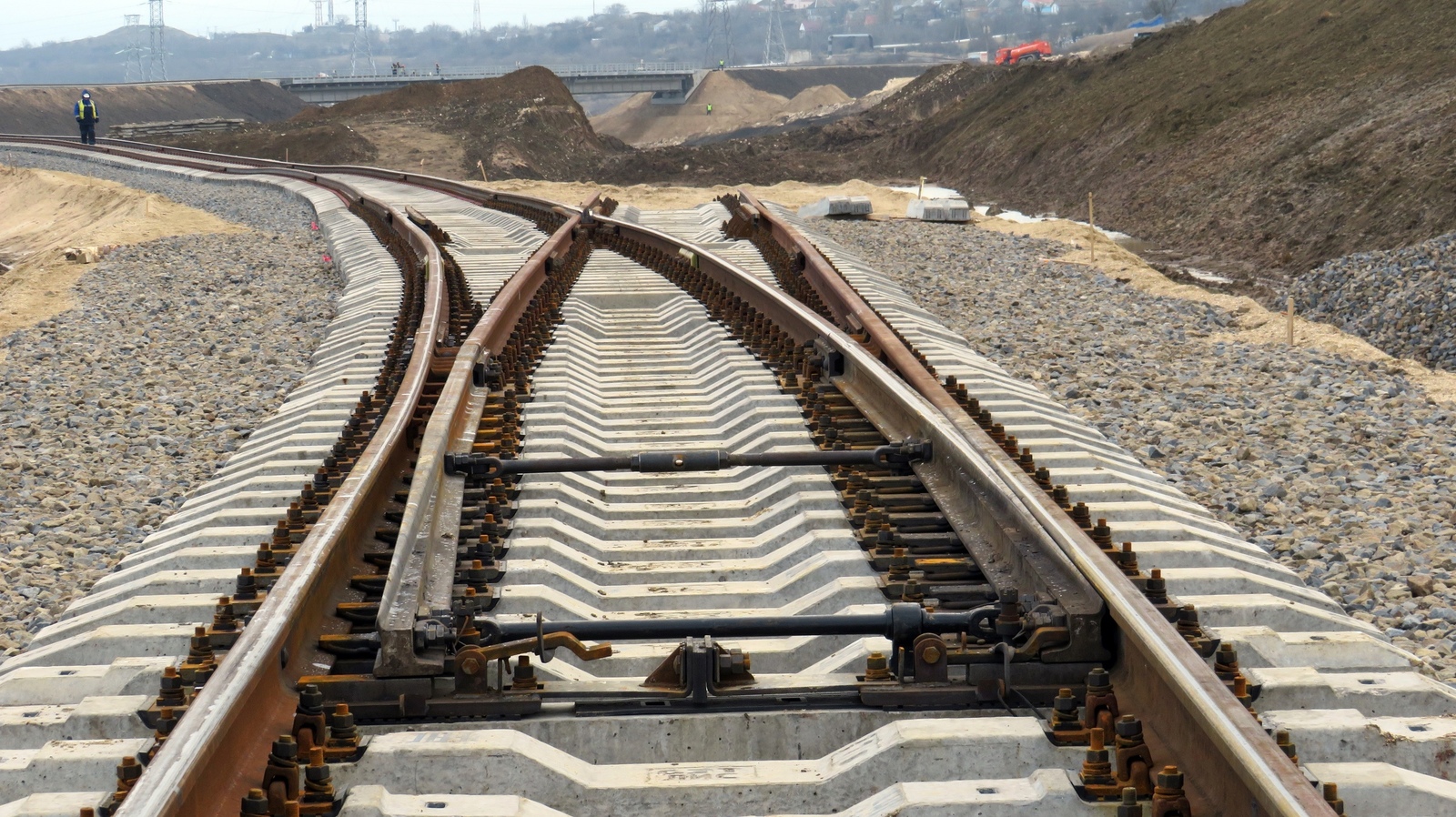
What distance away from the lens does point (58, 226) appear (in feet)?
94.5

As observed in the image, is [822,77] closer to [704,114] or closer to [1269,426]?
[704,114]

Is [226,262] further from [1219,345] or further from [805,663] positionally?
[805,663]

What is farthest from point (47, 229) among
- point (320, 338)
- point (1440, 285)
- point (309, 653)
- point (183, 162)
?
point (309, 653)

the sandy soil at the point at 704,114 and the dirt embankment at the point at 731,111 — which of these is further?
the sandy soil at the point at 704,114

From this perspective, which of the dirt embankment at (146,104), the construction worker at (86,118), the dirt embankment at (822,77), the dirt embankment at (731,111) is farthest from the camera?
the dirt embankment at (822,77)

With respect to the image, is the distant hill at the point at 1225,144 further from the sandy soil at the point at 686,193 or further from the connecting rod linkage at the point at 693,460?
the connecting rod linkage at the point at 693,460

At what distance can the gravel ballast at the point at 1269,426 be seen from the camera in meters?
5.16

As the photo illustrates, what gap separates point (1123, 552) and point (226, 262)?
43.1ft

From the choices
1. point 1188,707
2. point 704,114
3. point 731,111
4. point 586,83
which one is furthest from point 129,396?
point 704,114

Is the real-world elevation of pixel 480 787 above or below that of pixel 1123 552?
below

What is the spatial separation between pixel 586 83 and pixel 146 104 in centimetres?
2722

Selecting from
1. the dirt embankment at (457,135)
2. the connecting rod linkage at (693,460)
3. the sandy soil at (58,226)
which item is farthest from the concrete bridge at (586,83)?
the connecting rod linkage at (693,460)

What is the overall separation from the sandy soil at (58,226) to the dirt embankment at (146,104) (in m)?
45.3

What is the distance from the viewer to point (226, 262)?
15.2m
